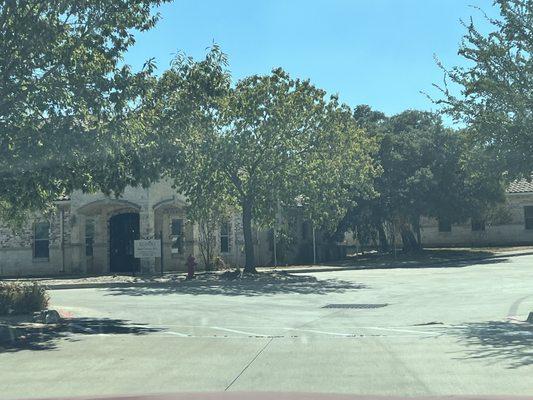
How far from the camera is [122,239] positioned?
36.4 metres

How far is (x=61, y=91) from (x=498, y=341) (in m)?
9.25

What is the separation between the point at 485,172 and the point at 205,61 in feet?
25.2

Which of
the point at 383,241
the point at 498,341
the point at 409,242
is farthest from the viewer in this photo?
the point at 383,241

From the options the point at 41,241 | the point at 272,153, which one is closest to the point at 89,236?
the point at 41,241

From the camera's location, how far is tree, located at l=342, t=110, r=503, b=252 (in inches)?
1528

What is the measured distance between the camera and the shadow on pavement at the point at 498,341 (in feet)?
32.6

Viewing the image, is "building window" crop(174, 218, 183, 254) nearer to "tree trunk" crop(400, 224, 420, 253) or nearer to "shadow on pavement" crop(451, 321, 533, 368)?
"tree trunk" crop(400, 224, 420, 253)

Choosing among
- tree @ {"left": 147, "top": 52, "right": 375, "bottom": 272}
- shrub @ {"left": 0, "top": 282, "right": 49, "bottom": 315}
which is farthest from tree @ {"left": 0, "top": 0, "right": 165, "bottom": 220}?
tree @ {"left": 147, "top": 52, "right": 375, "bottom": 272}

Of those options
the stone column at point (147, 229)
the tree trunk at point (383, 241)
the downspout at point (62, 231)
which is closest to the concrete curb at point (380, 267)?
the stone column at point (147, 229)

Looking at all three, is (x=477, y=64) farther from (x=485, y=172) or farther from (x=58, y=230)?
(x=58, y=230)

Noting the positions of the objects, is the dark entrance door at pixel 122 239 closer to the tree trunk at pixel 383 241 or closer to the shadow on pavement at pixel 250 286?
the shadow on pavement at pixel 250 286

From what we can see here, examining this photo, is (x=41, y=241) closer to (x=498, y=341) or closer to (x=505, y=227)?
(x=498, y=341)

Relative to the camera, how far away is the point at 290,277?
2939cm

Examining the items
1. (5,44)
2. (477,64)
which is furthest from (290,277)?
(5,44)
